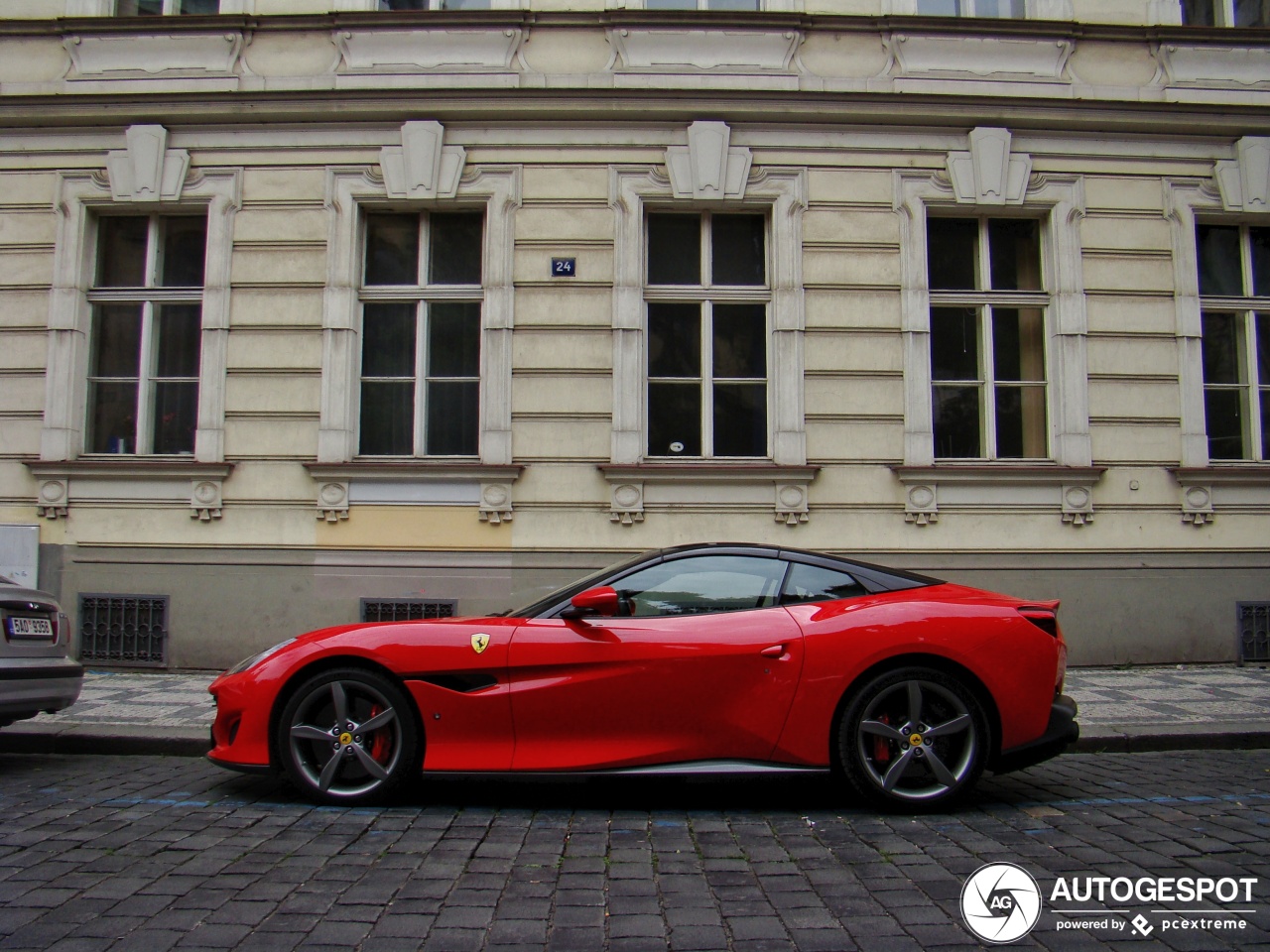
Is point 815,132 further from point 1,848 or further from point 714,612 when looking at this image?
point 1,848

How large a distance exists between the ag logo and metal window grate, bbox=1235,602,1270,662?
6.83 meters

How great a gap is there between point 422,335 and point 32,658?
15.6ft

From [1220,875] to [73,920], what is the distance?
4.08m

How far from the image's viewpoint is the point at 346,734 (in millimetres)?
4586

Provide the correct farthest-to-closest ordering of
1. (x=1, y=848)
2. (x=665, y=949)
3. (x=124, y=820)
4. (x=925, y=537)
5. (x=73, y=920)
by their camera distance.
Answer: (x=925, y=537) → (x=124, y=820) → (x=1, y=848) → (x=73, y=920) → (x=665, y=949)

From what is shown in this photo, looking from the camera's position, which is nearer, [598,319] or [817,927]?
[817,927]

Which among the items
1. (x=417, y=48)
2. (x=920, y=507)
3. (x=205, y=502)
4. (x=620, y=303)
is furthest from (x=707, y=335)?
(x=205, y=502)

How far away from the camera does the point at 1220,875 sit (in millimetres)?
3553

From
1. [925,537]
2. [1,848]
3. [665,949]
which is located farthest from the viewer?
[925,537]

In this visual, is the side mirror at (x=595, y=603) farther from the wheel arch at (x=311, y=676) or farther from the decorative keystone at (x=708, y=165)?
the decorative keystone at (x=708, y=165)

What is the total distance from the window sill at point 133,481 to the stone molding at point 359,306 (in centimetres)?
115

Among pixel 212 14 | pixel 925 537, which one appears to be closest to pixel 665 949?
pixel 925 537

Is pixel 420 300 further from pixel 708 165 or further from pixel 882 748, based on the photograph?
pixel 882 748

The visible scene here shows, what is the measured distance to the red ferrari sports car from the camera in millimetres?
4422
